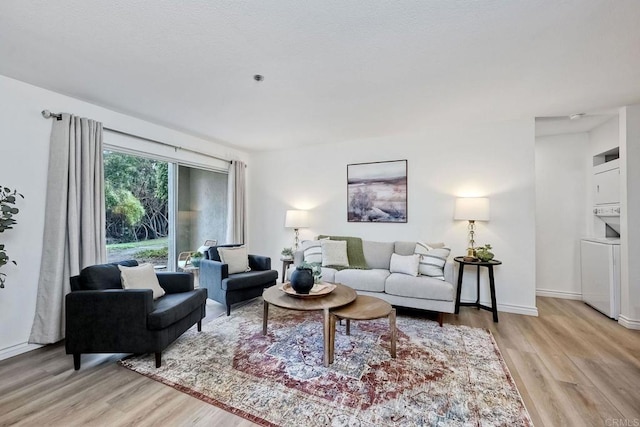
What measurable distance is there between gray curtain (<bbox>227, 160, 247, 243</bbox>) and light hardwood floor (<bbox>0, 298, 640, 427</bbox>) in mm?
2650

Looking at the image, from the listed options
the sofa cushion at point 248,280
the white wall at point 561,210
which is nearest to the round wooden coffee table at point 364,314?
the sofa cushion at point 248,280

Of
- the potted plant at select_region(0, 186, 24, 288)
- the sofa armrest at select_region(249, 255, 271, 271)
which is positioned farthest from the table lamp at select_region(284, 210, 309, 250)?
the potted plant at select_region(0, 186, 24, 288)

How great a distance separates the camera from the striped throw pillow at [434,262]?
338 cm

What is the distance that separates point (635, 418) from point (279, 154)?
16.6ft

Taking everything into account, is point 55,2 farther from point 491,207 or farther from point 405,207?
point 491,207

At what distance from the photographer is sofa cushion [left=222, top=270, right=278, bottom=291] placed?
3.40 meters

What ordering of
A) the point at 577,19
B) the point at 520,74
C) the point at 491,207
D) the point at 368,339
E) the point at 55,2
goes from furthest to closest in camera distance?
1. the point at 491,207
2. the point at 368,339
3. the point at 520,74
4. the point at 577,19
5. the point at 55,2

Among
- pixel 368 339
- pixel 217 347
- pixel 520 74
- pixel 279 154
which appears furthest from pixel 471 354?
pixel 279 154

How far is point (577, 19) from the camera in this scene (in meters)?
1.74

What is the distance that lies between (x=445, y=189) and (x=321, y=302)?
2.61m

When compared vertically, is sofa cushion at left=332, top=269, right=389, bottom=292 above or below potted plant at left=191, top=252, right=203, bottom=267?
below

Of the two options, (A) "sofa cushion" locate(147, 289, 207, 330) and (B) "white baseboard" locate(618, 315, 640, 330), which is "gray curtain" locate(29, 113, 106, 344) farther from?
(B) "white baseboard" locate(618, 315, 640, 330)

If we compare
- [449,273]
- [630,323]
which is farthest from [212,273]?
[630,323]

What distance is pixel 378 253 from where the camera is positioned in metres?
4.03
